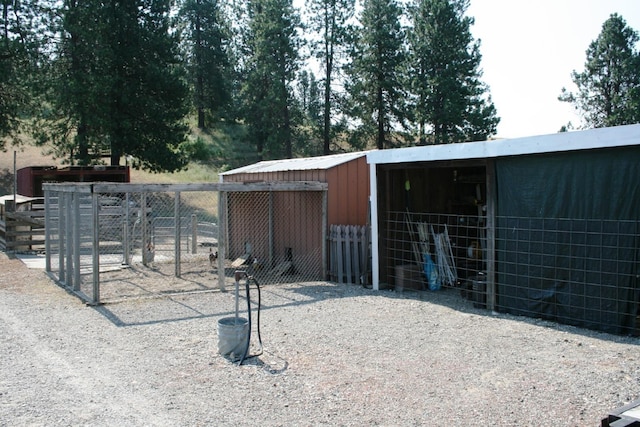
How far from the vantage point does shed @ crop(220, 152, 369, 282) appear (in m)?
11.5

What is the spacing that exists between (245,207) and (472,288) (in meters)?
6.81

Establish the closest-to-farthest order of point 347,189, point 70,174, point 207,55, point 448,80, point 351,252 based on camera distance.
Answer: point 351,252 → point 347,189 → point 70,174 → point 448,80 → point 207,55

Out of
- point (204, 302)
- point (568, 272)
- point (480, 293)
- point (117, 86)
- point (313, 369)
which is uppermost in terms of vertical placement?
point (117, 86)

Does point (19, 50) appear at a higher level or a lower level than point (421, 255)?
higher

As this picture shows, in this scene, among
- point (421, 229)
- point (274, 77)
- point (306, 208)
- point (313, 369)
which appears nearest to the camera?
point (313, 369)

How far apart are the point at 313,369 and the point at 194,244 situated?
9.56 metres

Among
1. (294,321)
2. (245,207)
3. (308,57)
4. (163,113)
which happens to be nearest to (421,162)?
(294,321)

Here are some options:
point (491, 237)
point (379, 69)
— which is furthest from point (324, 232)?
point (379, 69)

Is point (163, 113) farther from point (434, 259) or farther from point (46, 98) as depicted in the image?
point (434, 259)

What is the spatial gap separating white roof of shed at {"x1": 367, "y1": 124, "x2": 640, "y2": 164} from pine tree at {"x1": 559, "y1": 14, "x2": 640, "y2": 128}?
2108cm

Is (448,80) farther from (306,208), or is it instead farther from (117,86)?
(306,208)

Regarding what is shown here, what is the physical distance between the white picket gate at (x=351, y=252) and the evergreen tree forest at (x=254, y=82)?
1658 centimetres

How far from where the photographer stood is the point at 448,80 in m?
28.6

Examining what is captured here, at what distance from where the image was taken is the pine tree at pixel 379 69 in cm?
3150
